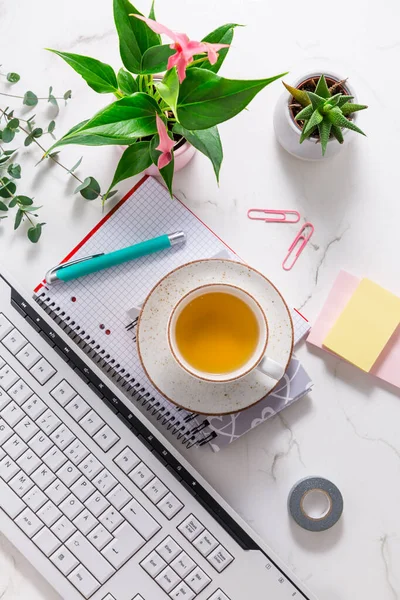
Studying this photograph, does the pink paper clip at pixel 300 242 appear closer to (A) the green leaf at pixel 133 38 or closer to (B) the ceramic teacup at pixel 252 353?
(B) the ceramic teacup at pixel 252 353

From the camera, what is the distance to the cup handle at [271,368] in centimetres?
80

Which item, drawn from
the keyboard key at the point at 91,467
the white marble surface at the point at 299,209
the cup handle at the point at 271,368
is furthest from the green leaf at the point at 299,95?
the keyboard key at the point at 91,467

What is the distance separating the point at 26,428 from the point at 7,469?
0.06 m

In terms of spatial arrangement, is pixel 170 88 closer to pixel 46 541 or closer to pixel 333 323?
pixel 333 323

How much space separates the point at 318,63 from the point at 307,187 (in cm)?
18

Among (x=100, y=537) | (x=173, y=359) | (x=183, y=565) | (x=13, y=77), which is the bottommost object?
(x=183, y=565)

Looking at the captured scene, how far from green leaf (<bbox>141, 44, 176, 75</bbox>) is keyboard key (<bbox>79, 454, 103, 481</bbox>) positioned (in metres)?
0.50

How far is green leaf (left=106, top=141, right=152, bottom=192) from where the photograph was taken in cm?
77

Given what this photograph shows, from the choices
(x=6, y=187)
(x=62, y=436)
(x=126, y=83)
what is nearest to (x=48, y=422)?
(x=62, y=436)

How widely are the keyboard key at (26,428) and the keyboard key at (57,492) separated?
0.07 m

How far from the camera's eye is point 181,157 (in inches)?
34.0

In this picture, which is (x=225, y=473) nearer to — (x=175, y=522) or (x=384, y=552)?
(x=175, y=522)

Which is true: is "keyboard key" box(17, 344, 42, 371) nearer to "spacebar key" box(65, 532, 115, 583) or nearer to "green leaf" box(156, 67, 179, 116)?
"spacebar key" box(65, 532, 115, 583)

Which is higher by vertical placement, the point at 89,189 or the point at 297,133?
the point at 89,189
